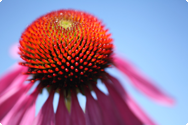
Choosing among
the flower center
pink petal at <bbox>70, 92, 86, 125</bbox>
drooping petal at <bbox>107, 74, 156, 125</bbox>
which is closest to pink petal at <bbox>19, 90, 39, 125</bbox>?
pink petal at <bbox>70, 92, 86, 125</bbox>

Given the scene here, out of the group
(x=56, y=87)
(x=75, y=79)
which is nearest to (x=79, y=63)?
(x=75, y=79)

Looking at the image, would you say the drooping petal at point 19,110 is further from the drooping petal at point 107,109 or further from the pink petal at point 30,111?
the drooping petal at point 107,109

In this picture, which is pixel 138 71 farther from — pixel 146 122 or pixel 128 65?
pixel 146 122

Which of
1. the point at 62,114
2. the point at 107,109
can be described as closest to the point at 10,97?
the point at 62,114

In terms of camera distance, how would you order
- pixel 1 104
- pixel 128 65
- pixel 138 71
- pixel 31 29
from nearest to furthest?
pixel 1 104
pixel 31 29
pixel 138 71
pixel 128 65

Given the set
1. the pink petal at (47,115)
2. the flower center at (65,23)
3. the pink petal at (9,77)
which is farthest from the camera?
the pink petal at (9,77)

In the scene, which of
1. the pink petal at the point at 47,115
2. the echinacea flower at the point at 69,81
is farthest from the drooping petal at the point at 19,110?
the pink petal at the point at 47,115

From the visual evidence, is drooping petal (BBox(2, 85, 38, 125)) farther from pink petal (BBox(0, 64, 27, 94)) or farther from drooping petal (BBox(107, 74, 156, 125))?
drooping petal (BBox(107, 74, 156, 125))
